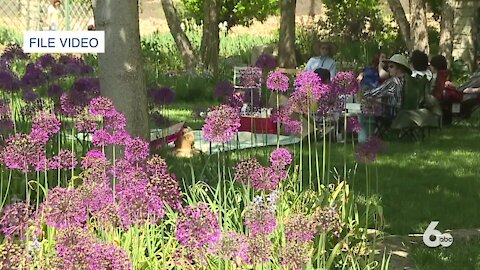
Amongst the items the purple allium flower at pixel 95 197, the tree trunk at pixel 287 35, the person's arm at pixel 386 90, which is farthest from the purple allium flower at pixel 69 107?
the tree trunk at pixel 287 35

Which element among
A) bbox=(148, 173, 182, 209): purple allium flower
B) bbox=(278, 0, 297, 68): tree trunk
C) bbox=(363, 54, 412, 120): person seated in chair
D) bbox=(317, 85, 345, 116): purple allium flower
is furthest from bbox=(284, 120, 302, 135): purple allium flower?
bbox=(278, 0, 297, 68): tree trunk

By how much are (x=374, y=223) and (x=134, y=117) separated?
1412 mm

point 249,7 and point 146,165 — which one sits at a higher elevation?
point 249,7

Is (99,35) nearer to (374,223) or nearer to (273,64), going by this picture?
(374,223)

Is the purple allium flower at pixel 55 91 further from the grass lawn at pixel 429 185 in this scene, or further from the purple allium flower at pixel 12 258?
the purple allium flower at pixel 12 258

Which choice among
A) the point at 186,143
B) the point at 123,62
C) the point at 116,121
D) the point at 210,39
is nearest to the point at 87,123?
the point at 116,121

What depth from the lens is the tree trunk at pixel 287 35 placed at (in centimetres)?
1809

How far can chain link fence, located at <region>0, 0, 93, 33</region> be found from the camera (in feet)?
72.1

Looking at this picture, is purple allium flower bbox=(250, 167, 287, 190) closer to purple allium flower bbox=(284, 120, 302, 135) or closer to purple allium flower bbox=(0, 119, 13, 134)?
purple allium flower bbox=(284, 120, 302, 135)

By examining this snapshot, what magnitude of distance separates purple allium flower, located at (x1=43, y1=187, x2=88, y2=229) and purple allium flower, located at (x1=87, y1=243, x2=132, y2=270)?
29 cm

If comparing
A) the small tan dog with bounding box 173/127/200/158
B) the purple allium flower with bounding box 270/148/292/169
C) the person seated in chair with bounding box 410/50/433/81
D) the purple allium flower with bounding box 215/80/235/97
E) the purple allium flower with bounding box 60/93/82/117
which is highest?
the person seated in chair with bounding box 410/50/433/81

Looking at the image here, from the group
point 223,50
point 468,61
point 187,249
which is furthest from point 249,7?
point 187,249

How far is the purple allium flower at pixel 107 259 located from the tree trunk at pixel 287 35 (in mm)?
15732

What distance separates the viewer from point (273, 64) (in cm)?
638
